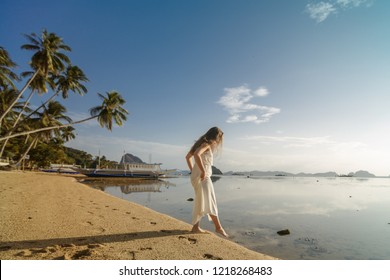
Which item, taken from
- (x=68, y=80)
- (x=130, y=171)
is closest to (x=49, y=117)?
(x=68, y=80)

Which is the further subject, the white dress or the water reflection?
the water reflection

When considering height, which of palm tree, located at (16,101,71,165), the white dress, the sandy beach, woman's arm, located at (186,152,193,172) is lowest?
the sandy beach

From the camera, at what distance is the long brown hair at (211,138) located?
536cm

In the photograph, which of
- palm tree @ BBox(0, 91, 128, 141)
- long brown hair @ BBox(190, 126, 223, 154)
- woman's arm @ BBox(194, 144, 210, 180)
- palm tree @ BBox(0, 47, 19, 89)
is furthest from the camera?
A: palm tree @ BBox(0, 91, 128, 141)

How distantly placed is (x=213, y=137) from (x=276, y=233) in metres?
5.79

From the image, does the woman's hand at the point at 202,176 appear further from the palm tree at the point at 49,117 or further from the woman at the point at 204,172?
the palm tree at the point at 49,117

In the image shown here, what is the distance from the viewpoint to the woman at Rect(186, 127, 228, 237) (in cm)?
516

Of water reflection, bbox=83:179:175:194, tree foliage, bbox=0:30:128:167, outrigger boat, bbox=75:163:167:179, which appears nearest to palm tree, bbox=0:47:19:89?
tree foliage, bbox=0:30:128:167

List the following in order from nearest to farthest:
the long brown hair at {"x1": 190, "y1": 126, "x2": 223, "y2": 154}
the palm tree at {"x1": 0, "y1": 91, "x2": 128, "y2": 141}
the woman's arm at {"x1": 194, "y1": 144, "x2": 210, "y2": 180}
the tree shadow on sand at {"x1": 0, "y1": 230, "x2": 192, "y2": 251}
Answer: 1. the tree shadow on sand at {"x1": 0, "y1": 230, "x2": 192, "y2": 251}
2. the woman's arm at {"x1": 194, "y1": 144, "x2": 210, "y2": 180}
3. the long brown hair at {"x1": 190, "y1": 126, "x2": 223, "y2": 154}
4. the palm tree at {"x1": 0, "y1": 91, "x2": 128, "y2": 141}

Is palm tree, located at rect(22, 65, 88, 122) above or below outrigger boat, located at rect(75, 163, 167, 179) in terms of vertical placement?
above

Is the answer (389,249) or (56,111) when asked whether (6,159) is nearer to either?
(56,111)

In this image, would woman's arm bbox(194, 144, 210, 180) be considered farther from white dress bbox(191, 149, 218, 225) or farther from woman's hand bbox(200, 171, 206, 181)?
white dress bbox(191, 149, 218, 225)
